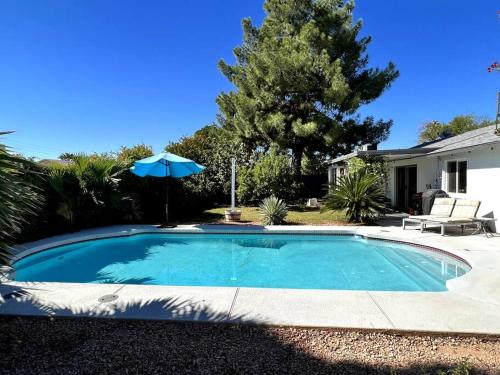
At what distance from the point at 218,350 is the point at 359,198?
10.6 m

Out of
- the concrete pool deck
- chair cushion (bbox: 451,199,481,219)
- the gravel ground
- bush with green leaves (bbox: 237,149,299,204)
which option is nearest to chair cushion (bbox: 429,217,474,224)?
chair cushion (bbox: 451,199,481,219)

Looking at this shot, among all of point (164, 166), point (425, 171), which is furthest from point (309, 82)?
point (164, 166)

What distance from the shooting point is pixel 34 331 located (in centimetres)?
379

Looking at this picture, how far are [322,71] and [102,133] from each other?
23.2 meters

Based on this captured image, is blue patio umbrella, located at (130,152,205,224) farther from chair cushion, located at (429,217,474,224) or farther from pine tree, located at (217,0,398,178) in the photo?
pine tree, located at (217,0,398,178)

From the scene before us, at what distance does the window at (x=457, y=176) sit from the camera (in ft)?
40.0

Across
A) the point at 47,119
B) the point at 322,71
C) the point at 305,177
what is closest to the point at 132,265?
the point at 322,71

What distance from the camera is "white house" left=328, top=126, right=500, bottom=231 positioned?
1047 centimetres

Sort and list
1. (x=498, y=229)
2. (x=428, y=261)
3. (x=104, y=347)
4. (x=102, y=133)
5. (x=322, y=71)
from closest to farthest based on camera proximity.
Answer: (x=104, y=347) < (x=428, y=261) < (x=498, y=229) < (x=322, y=71) < (x=102, y=133)

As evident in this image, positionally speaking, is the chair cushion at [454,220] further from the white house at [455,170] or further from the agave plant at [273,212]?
the agave plant at [273,212]

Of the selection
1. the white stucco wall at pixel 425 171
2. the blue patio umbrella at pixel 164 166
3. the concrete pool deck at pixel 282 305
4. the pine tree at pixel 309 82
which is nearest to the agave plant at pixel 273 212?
the blue patio umbrella at pixel 164 166

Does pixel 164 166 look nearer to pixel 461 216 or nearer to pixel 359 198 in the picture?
pixel 359 198

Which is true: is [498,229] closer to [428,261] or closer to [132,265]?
[428,261]

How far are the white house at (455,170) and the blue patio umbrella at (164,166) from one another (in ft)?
24.9
